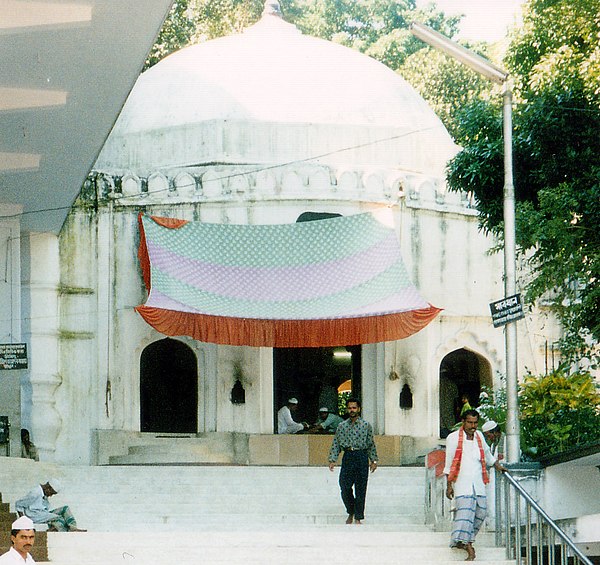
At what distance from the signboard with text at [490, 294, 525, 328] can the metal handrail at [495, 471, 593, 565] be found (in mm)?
1690

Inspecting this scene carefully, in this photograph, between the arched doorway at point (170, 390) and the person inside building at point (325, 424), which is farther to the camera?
the arched doorway at point (170, 390)

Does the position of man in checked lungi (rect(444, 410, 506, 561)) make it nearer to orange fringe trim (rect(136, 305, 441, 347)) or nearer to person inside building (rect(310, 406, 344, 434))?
orange fringe trim (rect(136, 305, 441, 347))

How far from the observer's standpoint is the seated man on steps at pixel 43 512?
13.3 m

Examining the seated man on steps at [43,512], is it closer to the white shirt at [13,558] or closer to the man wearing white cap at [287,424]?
the white shirt at [13,558]

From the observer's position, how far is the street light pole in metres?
13.9

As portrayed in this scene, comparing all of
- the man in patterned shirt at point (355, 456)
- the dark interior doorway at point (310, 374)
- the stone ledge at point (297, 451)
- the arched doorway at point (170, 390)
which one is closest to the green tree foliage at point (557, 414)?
the man in patterned shirt at point (355, 456)

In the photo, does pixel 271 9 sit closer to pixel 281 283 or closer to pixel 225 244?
pixel 225 244

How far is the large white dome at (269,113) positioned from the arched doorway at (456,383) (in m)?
3.37

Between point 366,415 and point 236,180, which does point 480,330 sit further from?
point 236,180

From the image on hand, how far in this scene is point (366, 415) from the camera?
21.6m

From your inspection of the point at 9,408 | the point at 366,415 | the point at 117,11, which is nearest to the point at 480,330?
the point at 366,415

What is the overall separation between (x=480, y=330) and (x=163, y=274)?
556cm

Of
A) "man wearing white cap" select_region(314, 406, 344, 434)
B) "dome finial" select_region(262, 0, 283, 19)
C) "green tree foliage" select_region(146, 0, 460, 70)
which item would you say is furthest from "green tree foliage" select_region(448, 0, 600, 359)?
"green tree foliage" select_region(146, 0, 460, 70)

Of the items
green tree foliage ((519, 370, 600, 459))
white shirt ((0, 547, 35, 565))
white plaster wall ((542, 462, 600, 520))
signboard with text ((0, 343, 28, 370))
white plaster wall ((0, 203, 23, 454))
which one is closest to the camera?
white shirt ((0, 547, 35, 565))
